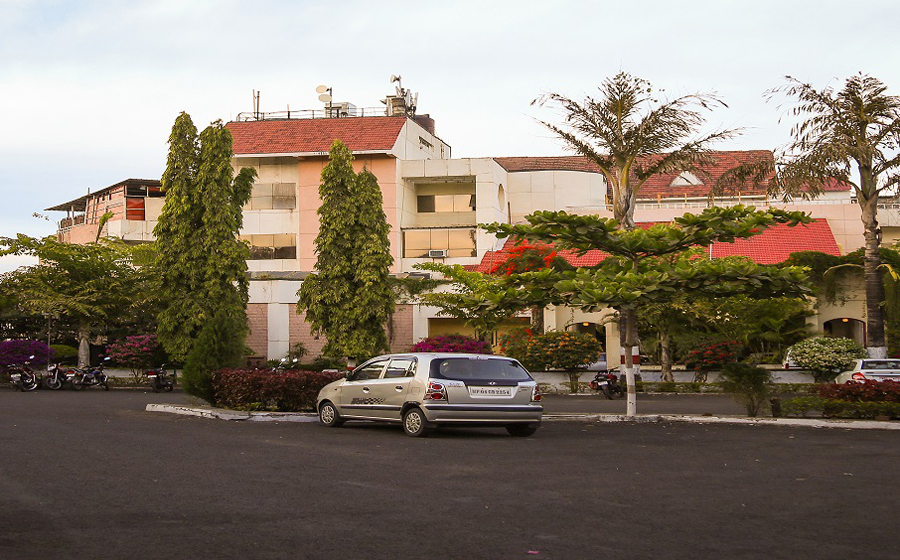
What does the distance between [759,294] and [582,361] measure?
1319 cm

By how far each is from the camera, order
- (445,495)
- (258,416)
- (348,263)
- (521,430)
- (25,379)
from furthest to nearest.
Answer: (348,263) < (25,379) < (258,416) < (521,430) < (445,495)

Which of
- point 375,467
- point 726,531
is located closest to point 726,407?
point 375,467

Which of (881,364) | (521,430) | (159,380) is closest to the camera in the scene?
(521,430)

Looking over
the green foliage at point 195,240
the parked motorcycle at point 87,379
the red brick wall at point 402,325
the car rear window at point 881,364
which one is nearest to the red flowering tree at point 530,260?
the red brick wall at point 402,325

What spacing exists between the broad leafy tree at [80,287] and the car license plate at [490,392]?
84.2ft

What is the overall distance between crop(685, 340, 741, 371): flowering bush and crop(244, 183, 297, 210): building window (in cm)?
2484

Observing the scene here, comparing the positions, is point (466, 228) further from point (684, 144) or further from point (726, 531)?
point (726, 531)

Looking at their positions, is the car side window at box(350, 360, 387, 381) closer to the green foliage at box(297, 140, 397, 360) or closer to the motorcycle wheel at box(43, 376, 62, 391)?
the green foliage at box(297, 140, 397, 360)

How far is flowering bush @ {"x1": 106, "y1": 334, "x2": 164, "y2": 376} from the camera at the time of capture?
39.8m

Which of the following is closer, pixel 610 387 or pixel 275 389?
pixel 275 389

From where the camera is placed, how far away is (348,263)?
3809 cm

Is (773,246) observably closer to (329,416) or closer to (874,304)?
(874,304)

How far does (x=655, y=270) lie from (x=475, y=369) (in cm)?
539

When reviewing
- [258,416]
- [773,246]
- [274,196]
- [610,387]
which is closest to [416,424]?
[258,416]
